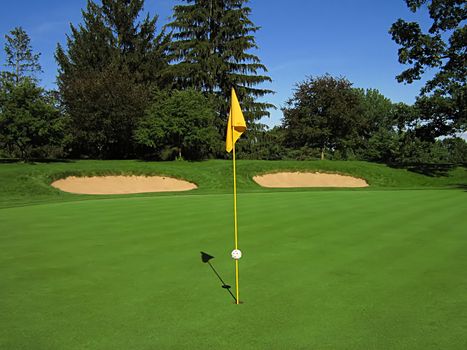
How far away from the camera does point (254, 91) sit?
2076 inches

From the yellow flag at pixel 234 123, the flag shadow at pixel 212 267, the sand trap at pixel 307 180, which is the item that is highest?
the yellow flag at pixel 234 123

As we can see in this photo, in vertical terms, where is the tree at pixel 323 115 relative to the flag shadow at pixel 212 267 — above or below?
above

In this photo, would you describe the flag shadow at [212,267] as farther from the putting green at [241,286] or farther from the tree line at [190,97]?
the tree line at [190,97]

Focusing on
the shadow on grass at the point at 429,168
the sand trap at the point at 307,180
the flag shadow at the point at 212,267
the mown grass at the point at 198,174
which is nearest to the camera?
the flag shadow at the point at 212,267

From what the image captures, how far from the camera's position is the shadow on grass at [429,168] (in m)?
36.8

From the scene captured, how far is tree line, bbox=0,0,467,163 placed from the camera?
3419 centimetres

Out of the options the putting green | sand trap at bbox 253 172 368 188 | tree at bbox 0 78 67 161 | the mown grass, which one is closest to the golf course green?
the putting green

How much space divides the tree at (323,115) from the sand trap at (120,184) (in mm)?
24746

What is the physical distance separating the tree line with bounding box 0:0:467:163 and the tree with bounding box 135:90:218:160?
10cm

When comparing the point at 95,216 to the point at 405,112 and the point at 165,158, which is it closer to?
the point at 165,158

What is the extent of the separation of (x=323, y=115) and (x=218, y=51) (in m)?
15.2

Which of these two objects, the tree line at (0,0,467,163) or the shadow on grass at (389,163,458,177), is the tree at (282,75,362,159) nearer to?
the tree line at (0,0,467,163)

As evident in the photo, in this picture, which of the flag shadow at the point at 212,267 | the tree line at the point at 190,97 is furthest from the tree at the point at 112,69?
the flag shadow at the point at 212,267

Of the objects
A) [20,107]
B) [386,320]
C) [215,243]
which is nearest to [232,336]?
[386,320]
